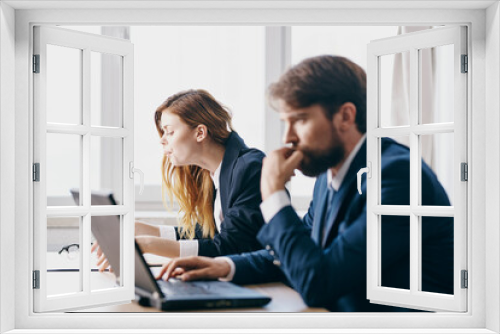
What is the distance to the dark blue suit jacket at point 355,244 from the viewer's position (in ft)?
10.1

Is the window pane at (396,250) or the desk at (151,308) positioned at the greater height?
the window pane at (396,250)

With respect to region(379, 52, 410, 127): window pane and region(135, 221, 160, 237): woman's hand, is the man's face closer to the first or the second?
region(379, 52, 410, 127): window pane

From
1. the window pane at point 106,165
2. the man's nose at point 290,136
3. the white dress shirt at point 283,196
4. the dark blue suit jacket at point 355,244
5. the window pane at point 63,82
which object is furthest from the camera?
the window pane at point 106,165

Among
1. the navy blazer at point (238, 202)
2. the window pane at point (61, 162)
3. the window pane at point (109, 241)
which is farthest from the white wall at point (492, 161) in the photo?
the window pane at point (61, 162)

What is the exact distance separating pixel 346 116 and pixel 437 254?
3.12 feet

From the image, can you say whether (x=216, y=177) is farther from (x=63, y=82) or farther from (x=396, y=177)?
(x=63, y=82)

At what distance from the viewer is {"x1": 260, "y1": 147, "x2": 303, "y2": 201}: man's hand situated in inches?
135

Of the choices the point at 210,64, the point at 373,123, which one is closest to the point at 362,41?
the point at 210,64

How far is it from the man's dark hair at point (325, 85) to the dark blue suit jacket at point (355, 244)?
0.93 ft

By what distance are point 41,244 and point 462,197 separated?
220 centimetres

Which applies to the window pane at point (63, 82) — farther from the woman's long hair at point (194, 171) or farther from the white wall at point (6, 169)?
the white wall at point (6, 169)

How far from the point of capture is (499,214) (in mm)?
2787

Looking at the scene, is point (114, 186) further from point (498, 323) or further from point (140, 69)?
point (498, 323)

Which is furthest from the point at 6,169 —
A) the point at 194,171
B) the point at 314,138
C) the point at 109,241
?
the point at 314,138
